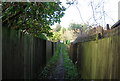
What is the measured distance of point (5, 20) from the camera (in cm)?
443

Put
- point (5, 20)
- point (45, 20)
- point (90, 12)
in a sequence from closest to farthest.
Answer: point (5, 20)
point (45, 20)
point (90, 12)

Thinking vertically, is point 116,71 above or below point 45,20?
below

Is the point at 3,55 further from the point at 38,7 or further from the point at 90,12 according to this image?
the point at 90,12

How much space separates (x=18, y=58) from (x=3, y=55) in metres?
0.83

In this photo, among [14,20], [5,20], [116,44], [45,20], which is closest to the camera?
[116,44]

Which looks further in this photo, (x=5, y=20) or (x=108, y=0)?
(x=108, y=0)

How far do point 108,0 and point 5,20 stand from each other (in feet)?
21.5

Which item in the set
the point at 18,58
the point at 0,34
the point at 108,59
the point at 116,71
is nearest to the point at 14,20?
the point at 18,58

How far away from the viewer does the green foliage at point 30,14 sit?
169 inches

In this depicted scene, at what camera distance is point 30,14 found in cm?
504

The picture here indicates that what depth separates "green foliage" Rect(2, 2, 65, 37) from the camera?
4297mm

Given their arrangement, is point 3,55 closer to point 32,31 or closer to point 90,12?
point 32,31

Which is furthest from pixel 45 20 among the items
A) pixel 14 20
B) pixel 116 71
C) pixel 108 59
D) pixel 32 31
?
pixel 116 71

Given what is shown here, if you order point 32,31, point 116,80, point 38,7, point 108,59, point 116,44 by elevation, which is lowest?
point 116,80
